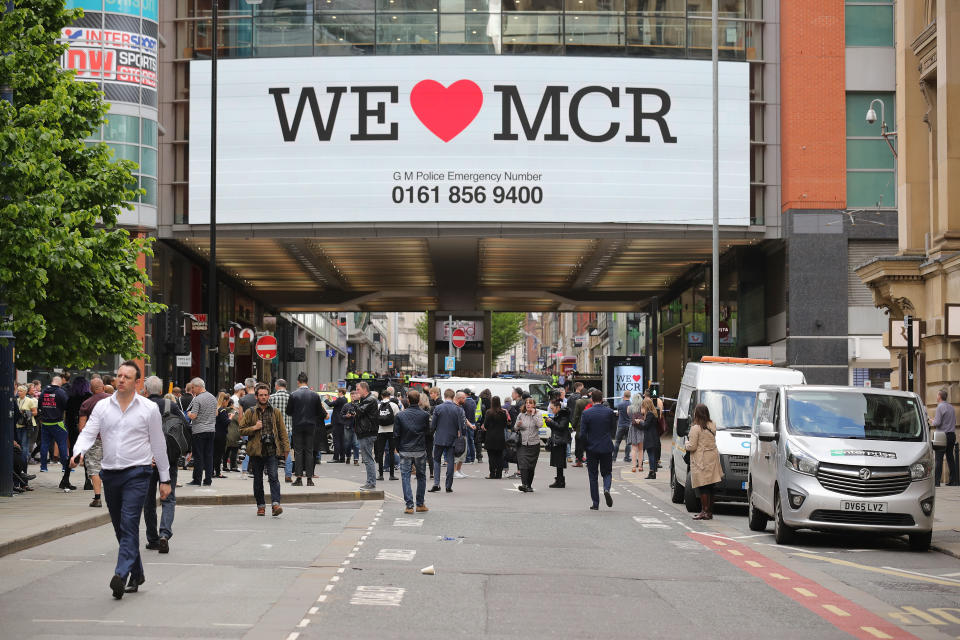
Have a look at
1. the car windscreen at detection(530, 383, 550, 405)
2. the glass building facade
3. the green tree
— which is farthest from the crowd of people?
the glass building facade

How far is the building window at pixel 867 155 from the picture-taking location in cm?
4319

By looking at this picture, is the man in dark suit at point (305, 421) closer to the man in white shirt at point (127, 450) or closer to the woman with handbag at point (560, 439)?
the woman with handbag at point (560, 439)

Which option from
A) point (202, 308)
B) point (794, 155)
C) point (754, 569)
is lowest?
point (754, 569)

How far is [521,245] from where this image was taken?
157 feet

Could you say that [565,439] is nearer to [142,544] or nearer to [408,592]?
[142,544]

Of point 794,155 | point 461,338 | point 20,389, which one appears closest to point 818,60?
point 794,155

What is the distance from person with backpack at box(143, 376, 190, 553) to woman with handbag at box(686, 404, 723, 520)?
6.95m

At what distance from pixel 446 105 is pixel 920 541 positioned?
30423 millimetres

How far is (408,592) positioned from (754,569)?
12.9 ft

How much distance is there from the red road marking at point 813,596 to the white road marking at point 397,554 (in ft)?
10.8

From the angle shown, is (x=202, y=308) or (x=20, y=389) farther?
(x=202, y=308)

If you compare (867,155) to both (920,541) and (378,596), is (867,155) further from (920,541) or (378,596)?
(378,596)

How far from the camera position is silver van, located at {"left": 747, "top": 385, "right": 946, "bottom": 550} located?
15125mm

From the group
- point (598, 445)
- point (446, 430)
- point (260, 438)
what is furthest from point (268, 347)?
point (260, 438)
